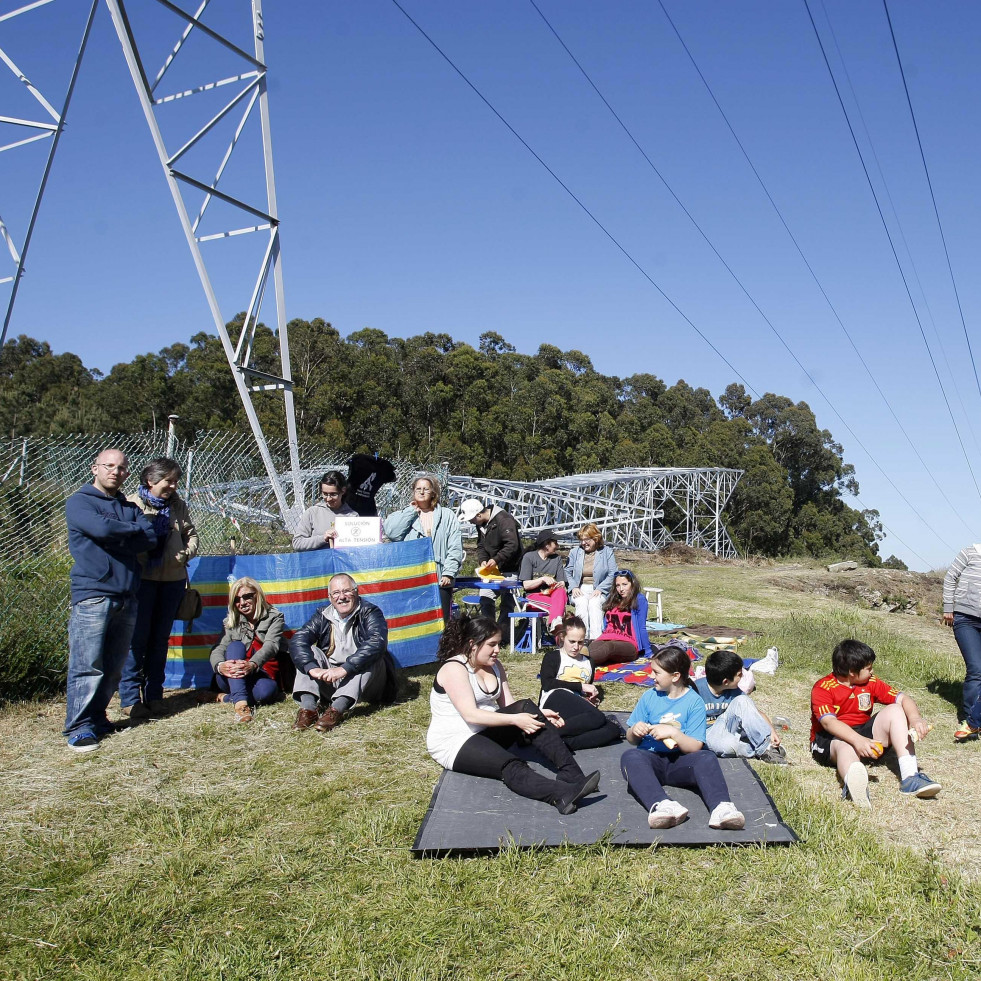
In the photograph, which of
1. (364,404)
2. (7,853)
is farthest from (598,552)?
(364,404)

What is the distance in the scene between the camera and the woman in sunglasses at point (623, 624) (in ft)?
26.6

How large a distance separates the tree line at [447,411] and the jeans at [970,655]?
29.5 meters

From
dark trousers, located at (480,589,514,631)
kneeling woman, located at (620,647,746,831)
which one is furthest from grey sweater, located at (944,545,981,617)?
dark trousers, located at (480,589,514,631)

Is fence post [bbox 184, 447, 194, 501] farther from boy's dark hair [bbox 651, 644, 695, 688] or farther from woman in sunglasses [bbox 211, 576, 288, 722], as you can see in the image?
boy's dark hair [bbox 651, 644, 695, 688]

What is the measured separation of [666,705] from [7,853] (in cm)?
332

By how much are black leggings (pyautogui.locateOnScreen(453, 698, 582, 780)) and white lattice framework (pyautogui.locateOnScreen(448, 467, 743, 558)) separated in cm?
1864

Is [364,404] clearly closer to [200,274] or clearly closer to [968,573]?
[200,274]

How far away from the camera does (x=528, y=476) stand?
43.4m

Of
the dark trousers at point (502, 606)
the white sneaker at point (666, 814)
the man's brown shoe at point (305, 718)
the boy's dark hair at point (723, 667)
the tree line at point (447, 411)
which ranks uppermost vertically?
the tree line at point (447, 411)

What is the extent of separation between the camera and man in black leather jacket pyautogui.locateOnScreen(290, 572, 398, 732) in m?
5.95

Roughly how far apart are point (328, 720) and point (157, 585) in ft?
5.51

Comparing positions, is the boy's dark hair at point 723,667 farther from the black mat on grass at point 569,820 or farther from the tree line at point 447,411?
the tree line at point 447,411

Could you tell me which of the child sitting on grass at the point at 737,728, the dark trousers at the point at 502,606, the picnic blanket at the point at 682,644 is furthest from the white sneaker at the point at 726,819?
the dark trousers at the point at 502,606

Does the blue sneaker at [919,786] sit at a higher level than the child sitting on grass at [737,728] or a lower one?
lower
